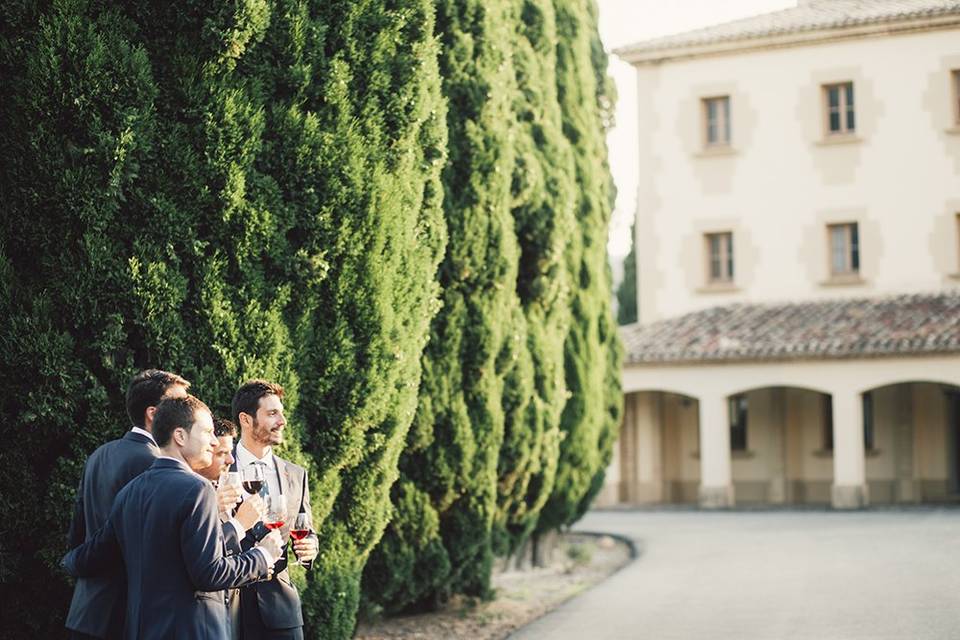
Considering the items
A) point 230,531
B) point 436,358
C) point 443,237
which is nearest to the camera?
point 230,531

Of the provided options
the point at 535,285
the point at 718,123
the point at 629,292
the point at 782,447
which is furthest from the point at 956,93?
the point at 535,285

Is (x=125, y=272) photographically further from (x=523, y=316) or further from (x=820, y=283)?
(x=820, y=283)

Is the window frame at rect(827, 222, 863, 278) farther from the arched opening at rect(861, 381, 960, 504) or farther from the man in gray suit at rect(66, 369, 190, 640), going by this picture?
the man in gray suit at rect(66, 369, 190, 640)

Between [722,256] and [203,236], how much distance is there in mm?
22976

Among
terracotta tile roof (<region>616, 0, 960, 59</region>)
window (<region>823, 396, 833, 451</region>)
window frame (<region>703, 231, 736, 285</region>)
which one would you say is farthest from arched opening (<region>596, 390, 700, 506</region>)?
terracotta tile roof (<region>616, 0, 960, 59</region>)

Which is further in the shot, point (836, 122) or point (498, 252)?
point (836, 122)

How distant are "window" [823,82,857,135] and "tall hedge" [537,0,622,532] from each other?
1199cm

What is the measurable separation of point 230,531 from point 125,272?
8.26ft

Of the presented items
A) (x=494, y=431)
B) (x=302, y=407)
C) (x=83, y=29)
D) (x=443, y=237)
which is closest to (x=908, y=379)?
(x=494, y=431)

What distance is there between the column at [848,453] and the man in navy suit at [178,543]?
21974mm

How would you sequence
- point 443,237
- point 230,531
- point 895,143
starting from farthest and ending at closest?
point 895,143 < point 443,237 < point 230,531

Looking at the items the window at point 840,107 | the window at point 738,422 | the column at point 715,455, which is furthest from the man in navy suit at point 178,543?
the window at point 840,107

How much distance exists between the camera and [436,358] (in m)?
11.5

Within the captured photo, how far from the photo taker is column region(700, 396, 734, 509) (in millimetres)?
27312
